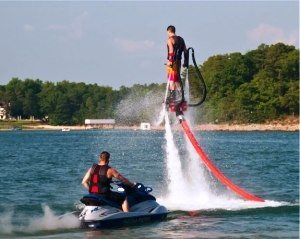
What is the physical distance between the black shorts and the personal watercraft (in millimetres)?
112

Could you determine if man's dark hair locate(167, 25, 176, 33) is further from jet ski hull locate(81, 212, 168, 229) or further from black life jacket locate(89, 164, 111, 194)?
jet ski hull locate(81, 212, 168, 229)

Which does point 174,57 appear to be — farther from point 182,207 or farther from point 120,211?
point 182,207

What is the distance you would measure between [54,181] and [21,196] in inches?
286

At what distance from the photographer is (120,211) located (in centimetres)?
2066

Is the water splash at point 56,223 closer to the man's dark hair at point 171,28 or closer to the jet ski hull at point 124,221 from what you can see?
the jet ski hull at point 124,221

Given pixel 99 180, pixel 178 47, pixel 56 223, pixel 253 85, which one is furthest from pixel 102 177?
pixel 253 85

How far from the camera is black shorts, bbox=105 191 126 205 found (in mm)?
20547

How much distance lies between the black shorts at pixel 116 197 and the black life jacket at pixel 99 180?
0.34 metres

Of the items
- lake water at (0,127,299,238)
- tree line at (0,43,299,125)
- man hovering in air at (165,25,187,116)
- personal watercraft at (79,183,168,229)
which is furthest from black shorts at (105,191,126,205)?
tree line at (0,43,299,125)

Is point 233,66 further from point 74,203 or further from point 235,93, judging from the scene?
point 74,203

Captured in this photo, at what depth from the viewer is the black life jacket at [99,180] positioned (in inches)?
792

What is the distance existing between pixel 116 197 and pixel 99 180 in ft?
2.99

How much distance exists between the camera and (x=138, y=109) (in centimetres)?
2595

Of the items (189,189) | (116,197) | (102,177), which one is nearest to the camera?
(102,177)
